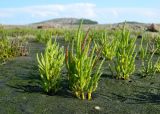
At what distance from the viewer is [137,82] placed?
4.16 meters

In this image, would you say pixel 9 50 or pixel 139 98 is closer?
pixel 139 98

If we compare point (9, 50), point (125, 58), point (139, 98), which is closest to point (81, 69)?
point (139, 98)

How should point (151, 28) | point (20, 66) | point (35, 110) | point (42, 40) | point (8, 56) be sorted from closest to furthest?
point (35, 110) < point (20, 66) < point (8, 56) < point (42, 40) < point (151, 28)

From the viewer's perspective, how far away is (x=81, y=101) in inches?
136

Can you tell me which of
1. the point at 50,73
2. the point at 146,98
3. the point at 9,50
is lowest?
the point at 146,98

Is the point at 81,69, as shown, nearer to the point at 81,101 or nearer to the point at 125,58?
the point at 81,101

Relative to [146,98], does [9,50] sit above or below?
above

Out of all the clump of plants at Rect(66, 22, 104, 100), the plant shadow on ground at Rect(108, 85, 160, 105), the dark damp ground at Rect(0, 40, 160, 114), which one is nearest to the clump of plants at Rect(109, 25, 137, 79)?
the dark damp ground at Rect(0, 40, 160, 114)

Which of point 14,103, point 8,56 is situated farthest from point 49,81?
point 8,56

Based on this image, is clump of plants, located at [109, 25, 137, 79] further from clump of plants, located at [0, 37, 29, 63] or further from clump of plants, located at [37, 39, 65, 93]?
clump of plants, located at [0, 37, 29, 63]

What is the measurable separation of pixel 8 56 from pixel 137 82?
7.65ft

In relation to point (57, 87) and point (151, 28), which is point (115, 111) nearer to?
point (57, 87)

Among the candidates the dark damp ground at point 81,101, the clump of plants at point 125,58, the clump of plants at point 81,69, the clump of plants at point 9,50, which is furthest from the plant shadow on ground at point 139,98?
the clump of plants at point 9,50

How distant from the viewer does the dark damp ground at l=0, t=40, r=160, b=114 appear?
10.7 ft
